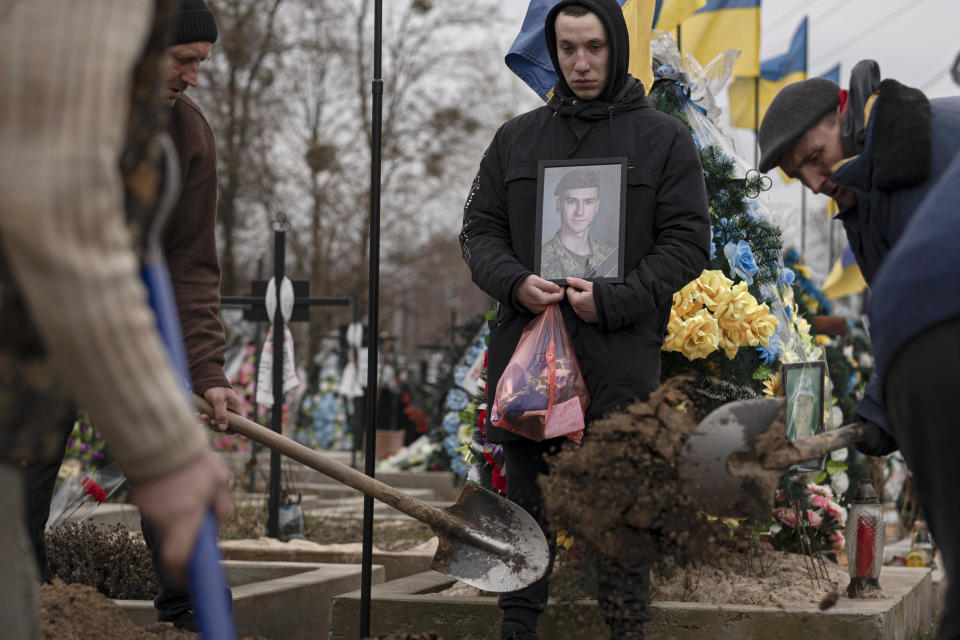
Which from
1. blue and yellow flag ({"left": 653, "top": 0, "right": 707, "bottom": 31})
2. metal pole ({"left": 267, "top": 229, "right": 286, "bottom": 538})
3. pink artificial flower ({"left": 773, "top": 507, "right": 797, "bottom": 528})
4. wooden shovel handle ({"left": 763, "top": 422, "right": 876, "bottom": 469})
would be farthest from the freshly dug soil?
blue and yellow flag ({"left": 653, "top": 0, "right": 707, "bottom": 31})

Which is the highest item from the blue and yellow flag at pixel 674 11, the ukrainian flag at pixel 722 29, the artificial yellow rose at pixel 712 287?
the ukrainian flag at pixel 722 29

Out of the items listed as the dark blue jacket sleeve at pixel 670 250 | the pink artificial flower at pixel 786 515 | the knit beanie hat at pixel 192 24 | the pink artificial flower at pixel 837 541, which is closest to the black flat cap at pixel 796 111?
the dark blue jacket sleeve at pixel 670 250

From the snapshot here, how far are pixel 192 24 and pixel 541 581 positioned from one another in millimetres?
2032

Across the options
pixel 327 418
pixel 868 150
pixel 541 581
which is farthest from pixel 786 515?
pixel 327 418

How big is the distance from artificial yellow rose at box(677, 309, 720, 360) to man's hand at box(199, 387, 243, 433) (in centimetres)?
171

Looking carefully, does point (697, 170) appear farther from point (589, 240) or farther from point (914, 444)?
point (914, 444)

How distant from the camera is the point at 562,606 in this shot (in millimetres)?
4012

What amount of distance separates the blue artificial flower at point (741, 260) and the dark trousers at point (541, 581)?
1.53 metres

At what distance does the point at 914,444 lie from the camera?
203 centimetres

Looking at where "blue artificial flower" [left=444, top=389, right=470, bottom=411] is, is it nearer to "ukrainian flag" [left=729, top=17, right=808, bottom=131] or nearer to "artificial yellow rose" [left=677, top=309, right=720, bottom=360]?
"artificial yellow rose" [left=677, top=309, right=720, bottom=360]

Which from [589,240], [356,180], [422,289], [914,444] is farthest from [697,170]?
[422,289]

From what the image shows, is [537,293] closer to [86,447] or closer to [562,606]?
[562,606]

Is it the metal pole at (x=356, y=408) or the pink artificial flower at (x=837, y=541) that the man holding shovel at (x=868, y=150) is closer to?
the pink artificial flower at (x=837, y=541)

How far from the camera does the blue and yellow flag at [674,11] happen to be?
8.91 metres
